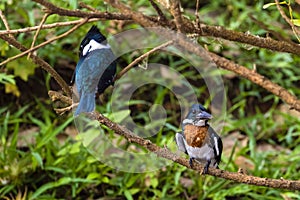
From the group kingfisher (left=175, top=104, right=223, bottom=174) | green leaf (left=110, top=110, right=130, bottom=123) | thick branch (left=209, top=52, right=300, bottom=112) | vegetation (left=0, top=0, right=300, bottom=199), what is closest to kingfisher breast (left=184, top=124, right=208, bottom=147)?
kingfisher (left=175, top=104, right=223, bottom=174)

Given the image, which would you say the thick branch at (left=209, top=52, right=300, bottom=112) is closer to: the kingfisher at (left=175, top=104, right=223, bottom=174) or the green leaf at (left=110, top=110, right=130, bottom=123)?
the kingfisher at (left=175, top=104, right=223, bottom=174)

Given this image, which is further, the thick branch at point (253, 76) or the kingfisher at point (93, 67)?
the thick branch at point (253, 76)

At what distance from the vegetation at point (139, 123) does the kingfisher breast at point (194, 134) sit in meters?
1.00

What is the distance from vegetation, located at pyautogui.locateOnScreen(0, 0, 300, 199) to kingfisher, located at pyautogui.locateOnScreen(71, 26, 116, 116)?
3.17ft

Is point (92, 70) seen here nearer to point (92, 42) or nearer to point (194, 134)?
point (92, 42)

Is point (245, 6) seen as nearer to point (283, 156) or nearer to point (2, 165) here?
point (283, 156)

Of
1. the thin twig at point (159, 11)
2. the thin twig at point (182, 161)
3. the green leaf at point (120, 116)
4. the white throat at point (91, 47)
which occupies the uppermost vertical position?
the thin twig at point (159, 11)

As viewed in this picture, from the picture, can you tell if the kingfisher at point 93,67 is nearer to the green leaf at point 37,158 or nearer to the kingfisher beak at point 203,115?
the kingfisher beak at point 203,115

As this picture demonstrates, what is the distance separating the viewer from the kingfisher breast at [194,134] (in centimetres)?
191

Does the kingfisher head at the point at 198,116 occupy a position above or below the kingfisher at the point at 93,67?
below

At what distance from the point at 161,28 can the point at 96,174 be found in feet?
6.71

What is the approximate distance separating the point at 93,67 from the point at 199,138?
42 centimetres

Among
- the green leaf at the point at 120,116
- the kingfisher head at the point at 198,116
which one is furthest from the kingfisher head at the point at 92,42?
the green leaf at the point at 120,116

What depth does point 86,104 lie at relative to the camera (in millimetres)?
1740
